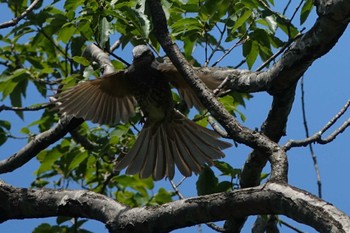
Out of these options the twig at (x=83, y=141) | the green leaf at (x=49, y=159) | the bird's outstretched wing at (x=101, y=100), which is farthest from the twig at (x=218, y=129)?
the green leaf at (x=49, y=159)

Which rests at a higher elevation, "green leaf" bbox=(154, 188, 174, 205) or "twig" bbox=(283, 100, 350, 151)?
"green leaf" bbox=(154, 188, 174, 205)

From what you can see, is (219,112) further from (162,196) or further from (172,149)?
(162,196)

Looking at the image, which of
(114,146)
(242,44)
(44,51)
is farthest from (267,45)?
(44,51)

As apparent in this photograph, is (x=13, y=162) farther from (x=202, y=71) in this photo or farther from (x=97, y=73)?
(x=202, y=71)

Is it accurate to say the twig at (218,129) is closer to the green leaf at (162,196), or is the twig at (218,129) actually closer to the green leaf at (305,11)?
the green leaf at (305,11)

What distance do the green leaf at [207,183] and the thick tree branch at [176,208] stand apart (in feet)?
2.18

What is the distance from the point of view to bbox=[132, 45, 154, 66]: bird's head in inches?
179

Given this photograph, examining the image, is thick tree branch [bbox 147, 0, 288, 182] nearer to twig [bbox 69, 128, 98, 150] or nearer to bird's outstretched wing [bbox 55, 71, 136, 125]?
bird's outstretched wing [bbox 55, 71, 136, 125]

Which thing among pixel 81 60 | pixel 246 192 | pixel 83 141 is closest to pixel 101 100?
pixel 83 141

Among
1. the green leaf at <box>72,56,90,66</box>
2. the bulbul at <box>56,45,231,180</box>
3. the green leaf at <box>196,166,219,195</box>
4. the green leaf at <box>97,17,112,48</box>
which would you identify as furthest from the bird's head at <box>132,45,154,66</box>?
the green leaf at <box>196,166,219,195</box>

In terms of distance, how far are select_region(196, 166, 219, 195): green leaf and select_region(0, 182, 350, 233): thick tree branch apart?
664mm

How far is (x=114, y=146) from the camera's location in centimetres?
479

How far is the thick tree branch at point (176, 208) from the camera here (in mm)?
2662

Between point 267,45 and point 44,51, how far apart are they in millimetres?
2156
